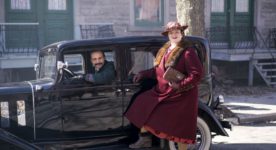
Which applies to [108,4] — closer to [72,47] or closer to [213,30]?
[213,30]

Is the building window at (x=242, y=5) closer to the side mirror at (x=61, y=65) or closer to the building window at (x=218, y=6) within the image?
the building window at (x=218, y=6)

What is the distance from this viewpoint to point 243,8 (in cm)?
1552

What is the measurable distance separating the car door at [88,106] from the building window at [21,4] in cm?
765

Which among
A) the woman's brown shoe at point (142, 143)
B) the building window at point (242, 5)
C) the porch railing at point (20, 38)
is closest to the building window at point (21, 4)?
the porch railing at point (20, 38)

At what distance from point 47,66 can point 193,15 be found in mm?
3742

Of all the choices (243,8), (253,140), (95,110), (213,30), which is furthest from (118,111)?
(243,8)

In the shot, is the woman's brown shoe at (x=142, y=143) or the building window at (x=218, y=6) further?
the building window at (x=218, y=6)

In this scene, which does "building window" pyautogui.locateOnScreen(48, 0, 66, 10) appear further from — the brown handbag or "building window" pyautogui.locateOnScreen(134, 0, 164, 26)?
the brown handbag

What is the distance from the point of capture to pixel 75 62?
5.23 meters

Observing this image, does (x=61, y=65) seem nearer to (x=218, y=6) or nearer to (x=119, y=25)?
(x=119, y=25)

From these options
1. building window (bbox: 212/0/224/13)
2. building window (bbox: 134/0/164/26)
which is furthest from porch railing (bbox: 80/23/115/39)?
building window (bbox: 212/0/224/13)

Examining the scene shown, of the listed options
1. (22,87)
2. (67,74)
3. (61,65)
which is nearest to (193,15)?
(67,74)

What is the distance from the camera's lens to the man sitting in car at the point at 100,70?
5.06m

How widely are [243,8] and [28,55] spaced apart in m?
8.18
